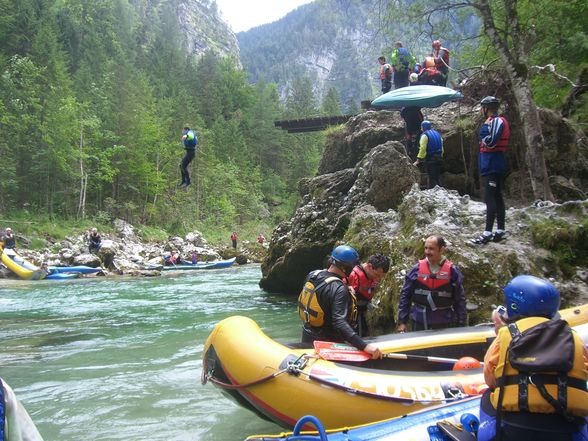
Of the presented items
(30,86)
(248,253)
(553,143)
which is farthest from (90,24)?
(553,143)

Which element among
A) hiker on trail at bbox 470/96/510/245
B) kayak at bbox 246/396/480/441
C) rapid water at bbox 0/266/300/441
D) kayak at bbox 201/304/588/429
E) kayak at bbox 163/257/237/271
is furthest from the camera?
kayak at bbox 163/257/237/271

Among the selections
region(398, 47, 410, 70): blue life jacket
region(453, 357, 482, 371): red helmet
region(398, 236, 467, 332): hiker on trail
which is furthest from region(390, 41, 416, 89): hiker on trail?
region(453, 357, 482, 371): red helmet

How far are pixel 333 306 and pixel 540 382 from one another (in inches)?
84.2

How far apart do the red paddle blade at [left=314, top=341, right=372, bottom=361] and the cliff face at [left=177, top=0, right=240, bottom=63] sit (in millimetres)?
103347

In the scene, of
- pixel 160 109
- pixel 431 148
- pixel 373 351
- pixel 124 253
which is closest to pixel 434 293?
pixel 373 351

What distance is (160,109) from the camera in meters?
41.2

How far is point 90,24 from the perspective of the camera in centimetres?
5072

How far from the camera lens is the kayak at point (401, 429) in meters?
2.73

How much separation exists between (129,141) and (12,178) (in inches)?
314

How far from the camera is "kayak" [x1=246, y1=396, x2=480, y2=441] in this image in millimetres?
2734

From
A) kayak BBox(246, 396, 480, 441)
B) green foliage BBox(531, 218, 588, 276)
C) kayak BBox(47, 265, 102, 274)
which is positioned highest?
green foliage BBox(531, 218, 588, 276)

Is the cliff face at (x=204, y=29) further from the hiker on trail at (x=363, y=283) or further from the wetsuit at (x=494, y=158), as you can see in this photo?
the hiker on trail at (x=363, y=283)

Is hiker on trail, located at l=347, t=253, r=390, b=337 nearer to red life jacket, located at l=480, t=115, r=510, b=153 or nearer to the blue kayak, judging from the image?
red life jacket, located at l=480, t=115, r=510, b=153

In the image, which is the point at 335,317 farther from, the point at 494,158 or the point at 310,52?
the point at 310,52
